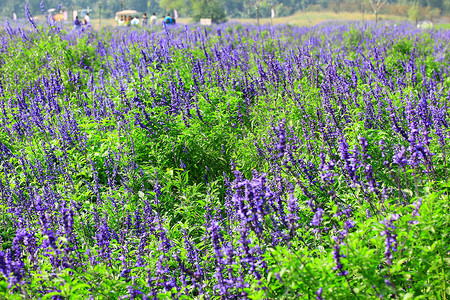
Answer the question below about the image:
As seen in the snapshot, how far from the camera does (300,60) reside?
6578mm

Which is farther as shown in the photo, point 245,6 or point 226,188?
point 245,6

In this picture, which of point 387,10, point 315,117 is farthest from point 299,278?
point 387,10

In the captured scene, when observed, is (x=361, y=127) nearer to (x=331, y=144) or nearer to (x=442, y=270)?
(x=331, y=144)

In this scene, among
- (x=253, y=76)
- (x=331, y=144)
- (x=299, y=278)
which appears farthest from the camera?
(x=253, y=76)

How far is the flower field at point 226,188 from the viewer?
2328 millimetres

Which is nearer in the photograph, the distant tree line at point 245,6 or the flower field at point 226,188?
the flower field at point 226,188

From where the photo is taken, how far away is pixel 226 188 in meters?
4.76

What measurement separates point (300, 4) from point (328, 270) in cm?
10699

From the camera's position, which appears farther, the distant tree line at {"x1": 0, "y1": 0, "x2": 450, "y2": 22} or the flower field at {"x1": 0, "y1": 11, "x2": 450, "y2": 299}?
the distant tree line at {"x1": 0, "y1": 0, "x2": 450, "y2": 22}

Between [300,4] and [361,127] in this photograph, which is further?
[300,4]

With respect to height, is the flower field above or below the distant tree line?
below

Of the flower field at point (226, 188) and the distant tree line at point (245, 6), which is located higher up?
the distant tree line at point (245, 6)

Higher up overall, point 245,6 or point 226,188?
point 245,6

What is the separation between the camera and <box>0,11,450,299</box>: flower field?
2.33 m
